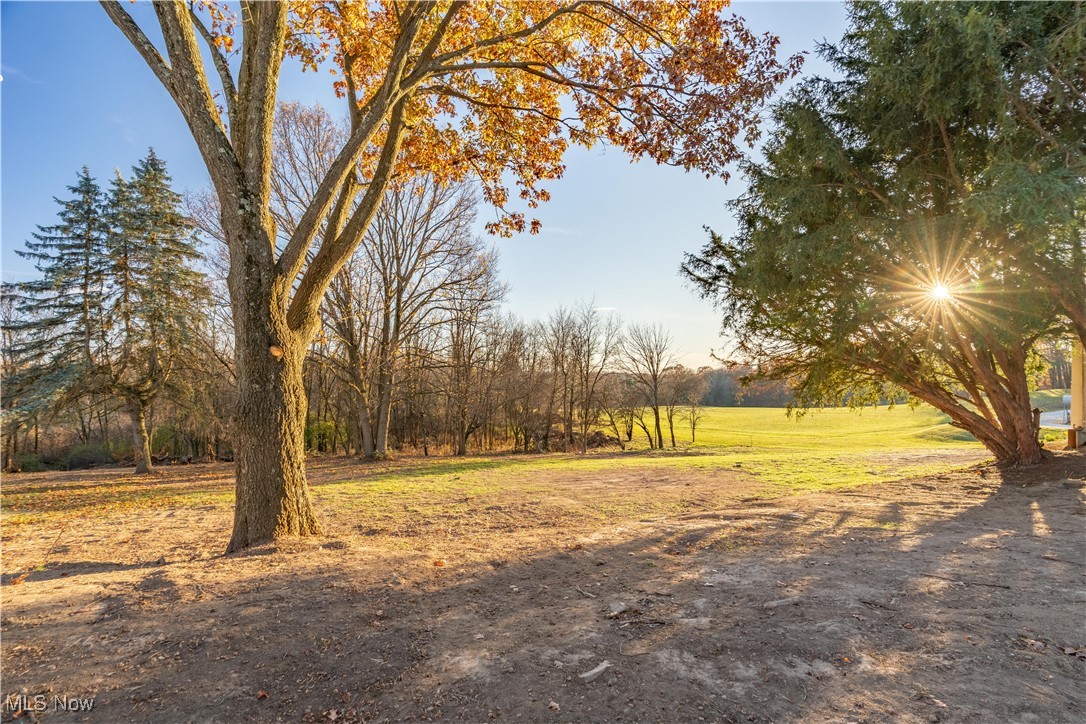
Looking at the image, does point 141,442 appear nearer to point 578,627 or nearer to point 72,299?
point 72,299

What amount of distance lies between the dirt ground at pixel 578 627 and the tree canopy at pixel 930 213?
12.0 ft

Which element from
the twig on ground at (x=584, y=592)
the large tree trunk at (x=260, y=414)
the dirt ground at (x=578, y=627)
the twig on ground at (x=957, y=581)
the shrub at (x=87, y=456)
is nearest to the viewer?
the dirt ground at (x=578, y=627)

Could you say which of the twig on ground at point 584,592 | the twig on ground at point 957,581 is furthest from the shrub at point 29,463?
the twig on ground at point 957,581

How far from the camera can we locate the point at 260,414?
16.4 feet

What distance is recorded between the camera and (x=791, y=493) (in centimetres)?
882

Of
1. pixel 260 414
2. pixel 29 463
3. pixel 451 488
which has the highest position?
pixel 260 414

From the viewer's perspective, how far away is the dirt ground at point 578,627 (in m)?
2.36

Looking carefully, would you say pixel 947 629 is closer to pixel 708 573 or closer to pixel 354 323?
pixel 708 573

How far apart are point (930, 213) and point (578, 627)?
8.94 metres

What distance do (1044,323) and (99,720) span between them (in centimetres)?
1158

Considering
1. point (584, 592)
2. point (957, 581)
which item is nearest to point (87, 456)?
point (584, 592)

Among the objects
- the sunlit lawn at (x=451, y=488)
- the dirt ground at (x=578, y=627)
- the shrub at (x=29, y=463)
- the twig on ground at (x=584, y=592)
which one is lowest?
the shrub at (x=29, y=463)

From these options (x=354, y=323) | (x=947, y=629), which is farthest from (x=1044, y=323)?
(x=354, y=323)

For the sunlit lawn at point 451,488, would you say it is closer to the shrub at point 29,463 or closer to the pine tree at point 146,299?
the pine tree at point 146,299
